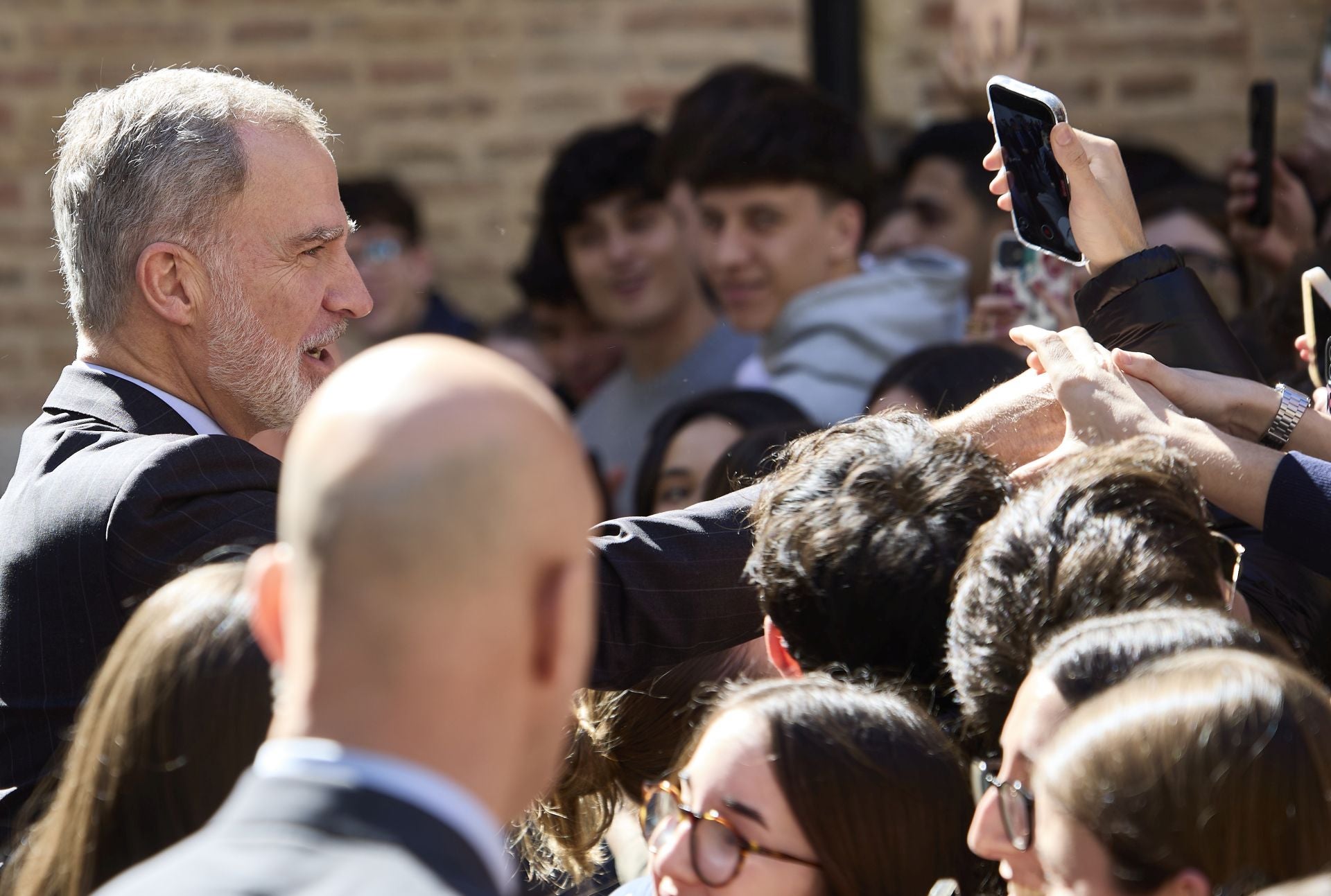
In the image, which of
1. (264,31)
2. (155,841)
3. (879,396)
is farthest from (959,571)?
(264,31)

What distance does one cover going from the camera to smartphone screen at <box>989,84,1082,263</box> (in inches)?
78.9

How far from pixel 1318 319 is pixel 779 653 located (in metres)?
0.89

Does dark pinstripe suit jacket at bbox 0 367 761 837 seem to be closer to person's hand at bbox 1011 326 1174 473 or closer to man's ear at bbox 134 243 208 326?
man's ear at bbox 134 243 208 326

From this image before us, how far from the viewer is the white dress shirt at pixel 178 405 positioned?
2006mm

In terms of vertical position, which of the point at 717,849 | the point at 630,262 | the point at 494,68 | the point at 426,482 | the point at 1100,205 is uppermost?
the point at 426,482

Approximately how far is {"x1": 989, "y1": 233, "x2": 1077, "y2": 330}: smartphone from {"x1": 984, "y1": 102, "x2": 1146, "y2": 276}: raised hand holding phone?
3.38 ft

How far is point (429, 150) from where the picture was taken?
5.08m

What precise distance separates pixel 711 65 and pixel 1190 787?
13.4 feet

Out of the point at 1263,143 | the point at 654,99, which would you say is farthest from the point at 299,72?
the point at 1263,143

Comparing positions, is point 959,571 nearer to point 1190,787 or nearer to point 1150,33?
point 1190,787

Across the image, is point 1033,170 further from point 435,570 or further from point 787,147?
point 787,147

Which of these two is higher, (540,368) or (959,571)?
(959,571)

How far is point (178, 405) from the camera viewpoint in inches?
79.7

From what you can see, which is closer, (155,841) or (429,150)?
(155,841)
